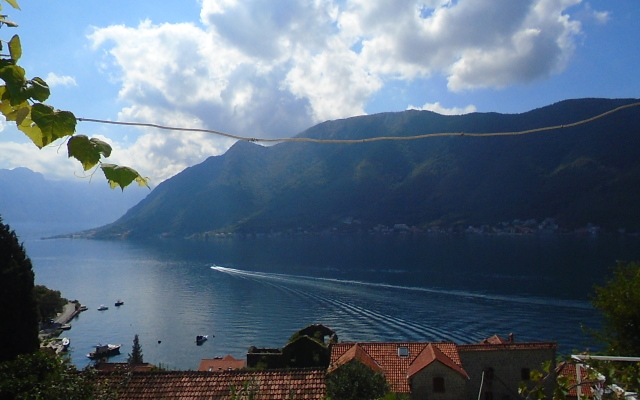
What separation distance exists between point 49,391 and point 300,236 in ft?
359

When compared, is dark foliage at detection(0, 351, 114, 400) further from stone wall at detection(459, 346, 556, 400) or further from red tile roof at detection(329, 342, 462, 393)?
stone wall at detection(459, 346, 556, 400)

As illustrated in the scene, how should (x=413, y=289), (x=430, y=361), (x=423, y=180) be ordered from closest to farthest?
(x=430, y=361), (x=413, y=289), (x=423, y=180)

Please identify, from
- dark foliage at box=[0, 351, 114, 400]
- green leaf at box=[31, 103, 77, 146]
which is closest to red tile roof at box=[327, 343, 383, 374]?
dark foliage at box=[0, 351, 114, 400]

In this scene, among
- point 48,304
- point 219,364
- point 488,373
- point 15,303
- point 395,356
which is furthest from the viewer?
point 48,304

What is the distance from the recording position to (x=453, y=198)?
118062mm

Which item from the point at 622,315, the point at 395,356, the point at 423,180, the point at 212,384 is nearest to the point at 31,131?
the point at 212,384

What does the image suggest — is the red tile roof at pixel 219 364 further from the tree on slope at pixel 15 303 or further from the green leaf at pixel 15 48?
the green leaf at pixel 15 48

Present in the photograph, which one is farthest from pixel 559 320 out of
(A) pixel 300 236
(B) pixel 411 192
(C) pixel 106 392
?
(B) pixel 411 192

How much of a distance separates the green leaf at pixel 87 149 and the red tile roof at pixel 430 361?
14.4 m

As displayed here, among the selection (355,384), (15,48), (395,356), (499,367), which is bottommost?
(499,367)

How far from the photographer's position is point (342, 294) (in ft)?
146

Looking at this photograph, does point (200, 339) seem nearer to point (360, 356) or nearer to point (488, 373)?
point (360, 356)

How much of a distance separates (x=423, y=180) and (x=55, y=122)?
12911 centimetres

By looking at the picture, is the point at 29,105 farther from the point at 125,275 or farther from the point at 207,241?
the point at 207,241
